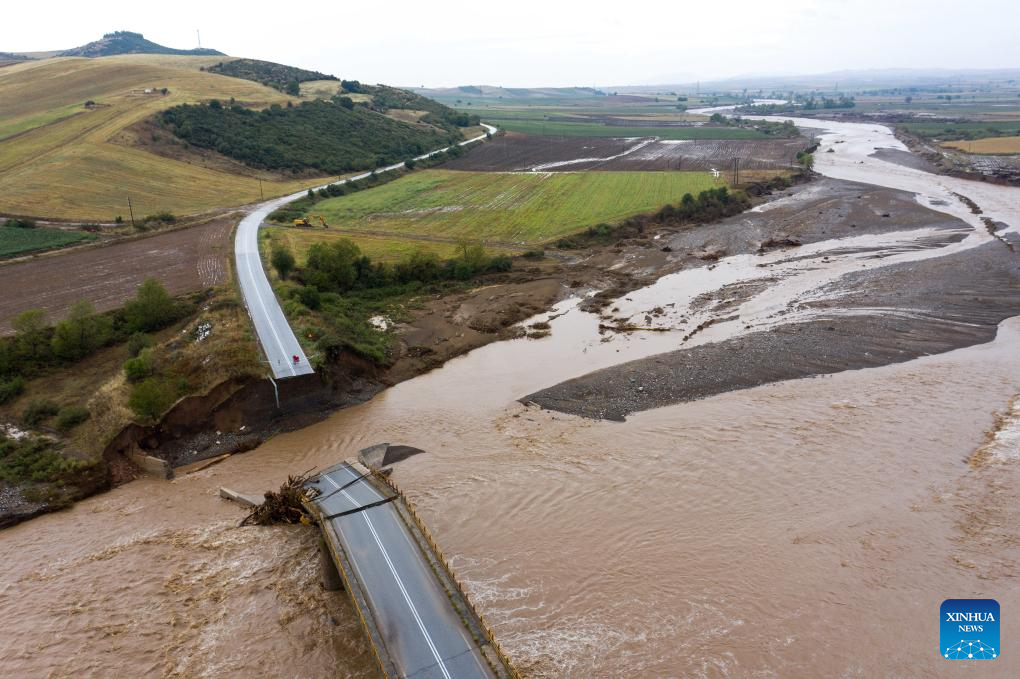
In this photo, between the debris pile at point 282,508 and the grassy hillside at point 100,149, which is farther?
the grassy hillside at point 100,149

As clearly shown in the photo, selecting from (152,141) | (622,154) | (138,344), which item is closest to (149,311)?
(138,344)

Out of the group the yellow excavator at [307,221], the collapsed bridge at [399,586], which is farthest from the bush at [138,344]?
the yellow excavator at [307,221]

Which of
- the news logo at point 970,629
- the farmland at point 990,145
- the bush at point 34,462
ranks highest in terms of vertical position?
the farmland at point 990,145

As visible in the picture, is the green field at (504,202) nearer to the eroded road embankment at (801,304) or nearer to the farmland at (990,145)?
the eroded road embankment at (801,304)

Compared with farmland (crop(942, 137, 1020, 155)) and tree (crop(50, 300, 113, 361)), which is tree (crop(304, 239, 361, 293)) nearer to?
tree (crop(50, 300, 113, 361))

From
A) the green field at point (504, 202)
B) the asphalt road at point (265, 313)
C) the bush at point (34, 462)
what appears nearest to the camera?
the bush at point (34, 462)

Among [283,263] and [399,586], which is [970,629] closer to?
[399,586]

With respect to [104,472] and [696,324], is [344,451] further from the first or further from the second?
[696,324]

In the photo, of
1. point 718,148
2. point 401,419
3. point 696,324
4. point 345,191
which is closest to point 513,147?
point 718,148
